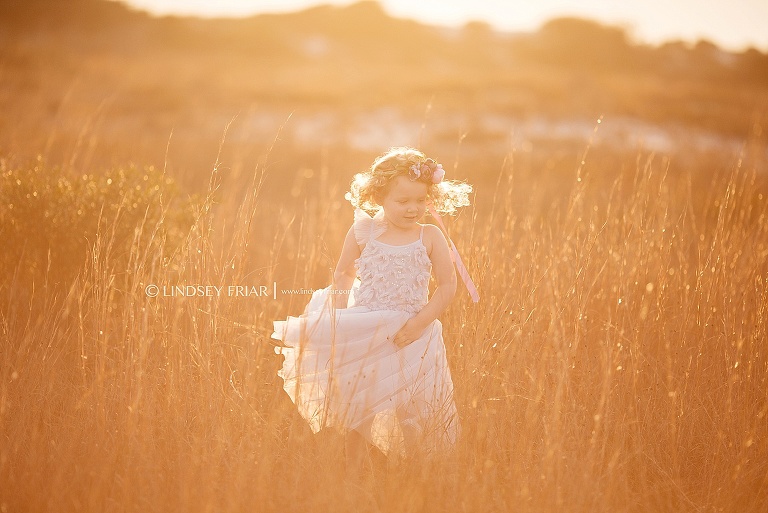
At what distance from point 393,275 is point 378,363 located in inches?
13.5

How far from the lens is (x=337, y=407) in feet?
8.36

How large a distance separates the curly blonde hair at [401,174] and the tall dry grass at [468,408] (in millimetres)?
282

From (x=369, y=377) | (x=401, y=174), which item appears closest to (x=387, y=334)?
(x=369, y=377)

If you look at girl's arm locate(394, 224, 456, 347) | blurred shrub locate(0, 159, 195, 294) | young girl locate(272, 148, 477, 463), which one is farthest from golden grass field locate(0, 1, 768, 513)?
girl's arm locate(394, 224, 456, 347)

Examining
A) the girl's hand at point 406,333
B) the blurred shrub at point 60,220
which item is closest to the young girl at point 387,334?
the girl's hand at point 406,333

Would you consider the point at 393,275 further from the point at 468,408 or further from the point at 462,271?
the point at 468,408

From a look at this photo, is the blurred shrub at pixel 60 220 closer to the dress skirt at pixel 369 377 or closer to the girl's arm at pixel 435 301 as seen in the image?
the dress skirt at pixel 369 377

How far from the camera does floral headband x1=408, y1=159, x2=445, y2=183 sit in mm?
2673

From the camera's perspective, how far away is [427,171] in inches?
106

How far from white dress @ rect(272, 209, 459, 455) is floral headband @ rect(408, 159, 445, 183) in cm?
26

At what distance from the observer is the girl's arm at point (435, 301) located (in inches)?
104

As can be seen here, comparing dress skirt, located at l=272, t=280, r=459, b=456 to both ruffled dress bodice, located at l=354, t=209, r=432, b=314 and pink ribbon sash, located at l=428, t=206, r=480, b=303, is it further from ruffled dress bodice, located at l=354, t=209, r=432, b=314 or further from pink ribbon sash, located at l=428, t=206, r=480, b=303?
pink ribbon sash, located at l=428, t=206, r=480, b=303

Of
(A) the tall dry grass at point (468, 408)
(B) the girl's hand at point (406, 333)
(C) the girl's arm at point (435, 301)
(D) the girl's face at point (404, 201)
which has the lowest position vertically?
(A) the tall dry grass at point (468, 408)

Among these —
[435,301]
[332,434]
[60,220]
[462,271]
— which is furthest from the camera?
[60,220]
